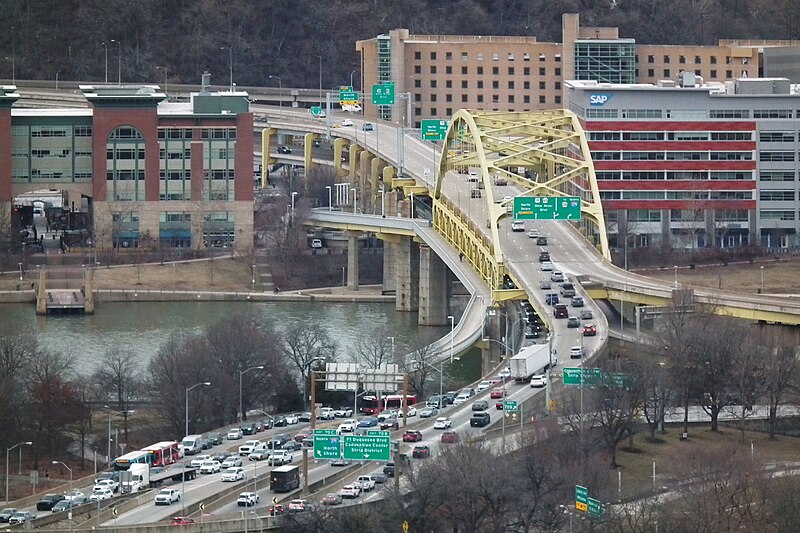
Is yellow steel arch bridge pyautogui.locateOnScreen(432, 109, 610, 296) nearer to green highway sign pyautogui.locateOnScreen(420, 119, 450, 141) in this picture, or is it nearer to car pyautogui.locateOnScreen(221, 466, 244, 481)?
green highway sign pyautogui.locateOnScreen(420, 119, 450, 141)


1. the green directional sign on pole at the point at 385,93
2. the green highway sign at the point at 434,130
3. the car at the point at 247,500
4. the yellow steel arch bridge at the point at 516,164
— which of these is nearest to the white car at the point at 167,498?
the car at the point at 247,500

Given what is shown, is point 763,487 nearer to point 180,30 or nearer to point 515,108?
point 515,108

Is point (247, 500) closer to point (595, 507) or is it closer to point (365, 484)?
point (365, 484)

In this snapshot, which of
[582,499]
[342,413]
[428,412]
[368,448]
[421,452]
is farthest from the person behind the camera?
[342,413]

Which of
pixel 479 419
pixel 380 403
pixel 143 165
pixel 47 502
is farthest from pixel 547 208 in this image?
pixel 47 502

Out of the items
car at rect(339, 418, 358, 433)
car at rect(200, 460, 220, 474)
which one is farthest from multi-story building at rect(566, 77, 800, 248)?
car at rect(200, 460, 220, 474)

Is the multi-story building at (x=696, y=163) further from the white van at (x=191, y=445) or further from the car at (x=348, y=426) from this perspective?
the white van at (x=191, y=445)

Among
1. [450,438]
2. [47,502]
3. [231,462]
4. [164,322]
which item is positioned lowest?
[47,502]
